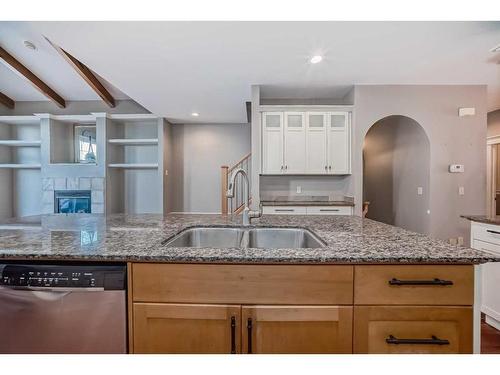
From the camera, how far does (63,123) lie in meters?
5.76

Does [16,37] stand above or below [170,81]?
above

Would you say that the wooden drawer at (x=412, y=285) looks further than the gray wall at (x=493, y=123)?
No

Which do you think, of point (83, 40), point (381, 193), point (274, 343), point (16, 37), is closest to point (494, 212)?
point (381, 193)

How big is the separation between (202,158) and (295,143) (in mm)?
3179

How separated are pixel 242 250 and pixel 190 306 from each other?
29cm

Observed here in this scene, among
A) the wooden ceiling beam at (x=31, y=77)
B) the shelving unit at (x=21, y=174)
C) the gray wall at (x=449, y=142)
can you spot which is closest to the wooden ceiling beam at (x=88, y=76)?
the wooden ceiling beam at (x=31, y=77)

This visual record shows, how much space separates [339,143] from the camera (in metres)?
3.84

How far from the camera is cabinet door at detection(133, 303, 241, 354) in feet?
3.30

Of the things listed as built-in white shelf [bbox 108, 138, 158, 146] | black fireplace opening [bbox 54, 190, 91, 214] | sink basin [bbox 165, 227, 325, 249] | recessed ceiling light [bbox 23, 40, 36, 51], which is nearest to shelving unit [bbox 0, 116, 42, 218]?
black fireplace opening [bbox 54, 190, 91, 214]

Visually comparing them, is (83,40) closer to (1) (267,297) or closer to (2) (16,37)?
(2) (16,37)

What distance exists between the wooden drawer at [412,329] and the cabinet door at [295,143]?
3.00 m

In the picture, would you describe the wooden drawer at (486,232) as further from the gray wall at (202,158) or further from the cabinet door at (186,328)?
the gray wall at (202,158)

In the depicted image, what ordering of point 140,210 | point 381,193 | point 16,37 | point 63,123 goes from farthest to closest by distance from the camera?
point 140,210 → point 63,123 → point 381,193 → point 16,37

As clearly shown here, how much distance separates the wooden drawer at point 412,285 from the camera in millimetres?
980
